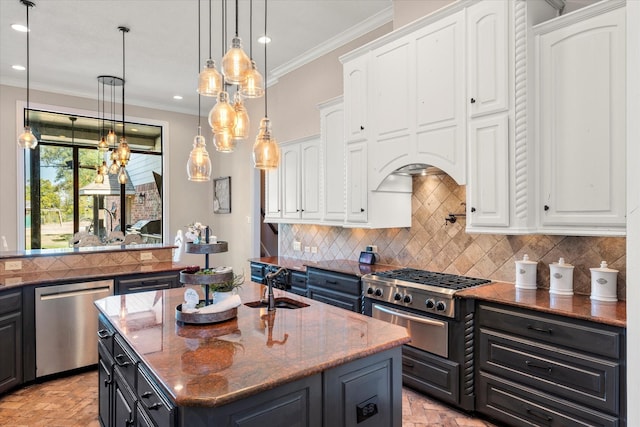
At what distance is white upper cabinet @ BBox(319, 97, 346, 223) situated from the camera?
4.04m

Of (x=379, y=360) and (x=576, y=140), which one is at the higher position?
(x=576, y=140)

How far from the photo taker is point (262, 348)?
5.42 feet

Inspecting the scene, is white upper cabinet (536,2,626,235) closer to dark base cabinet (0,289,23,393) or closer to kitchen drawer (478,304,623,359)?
kitchen drawer (478,304,623,359)

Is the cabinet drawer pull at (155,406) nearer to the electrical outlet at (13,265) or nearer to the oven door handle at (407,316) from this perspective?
the oven door handle at (407,316)

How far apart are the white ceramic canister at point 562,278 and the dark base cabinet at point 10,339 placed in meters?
4.11

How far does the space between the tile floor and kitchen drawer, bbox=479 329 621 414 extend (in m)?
0.48

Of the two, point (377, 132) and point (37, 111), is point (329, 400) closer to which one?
point (377, 132)

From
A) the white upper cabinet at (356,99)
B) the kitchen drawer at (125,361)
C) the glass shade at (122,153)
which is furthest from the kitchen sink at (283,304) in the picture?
the glass shade at (122,153)

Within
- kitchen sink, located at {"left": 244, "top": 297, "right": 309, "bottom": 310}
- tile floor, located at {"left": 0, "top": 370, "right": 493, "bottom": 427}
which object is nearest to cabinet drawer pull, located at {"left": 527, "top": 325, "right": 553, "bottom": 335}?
tile floor, located at {"left": 0, "top": 370, "right": 493, "bottom": 427}

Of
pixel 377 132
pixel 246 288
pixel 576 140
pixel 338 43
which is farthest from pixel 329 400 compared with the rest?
pixel 338 43

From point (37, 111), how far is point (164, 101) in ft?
6.08

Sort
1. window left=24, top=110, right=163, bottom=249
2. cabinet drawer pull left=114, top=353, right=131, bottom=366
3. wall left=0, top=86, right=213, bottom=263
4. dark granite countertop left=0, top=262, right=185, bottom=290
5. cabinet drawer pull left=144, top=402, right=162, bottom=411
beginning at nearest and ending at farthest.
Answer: cabinet drawer pull left=144, top=402, right=162, bottom=411 → cabinet drawer pull left=114, top=353, right=131, bottom=366 → dark granite countertop left=0, top=262, right=185, bottom=290 → wall left=0, top=86, right=213, bottom=263 → window left=24, top=110, right=163, bottom=249

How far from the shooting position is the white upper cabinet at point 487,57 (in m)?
2.63

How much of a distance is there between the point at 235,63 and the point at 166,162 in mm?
5672
